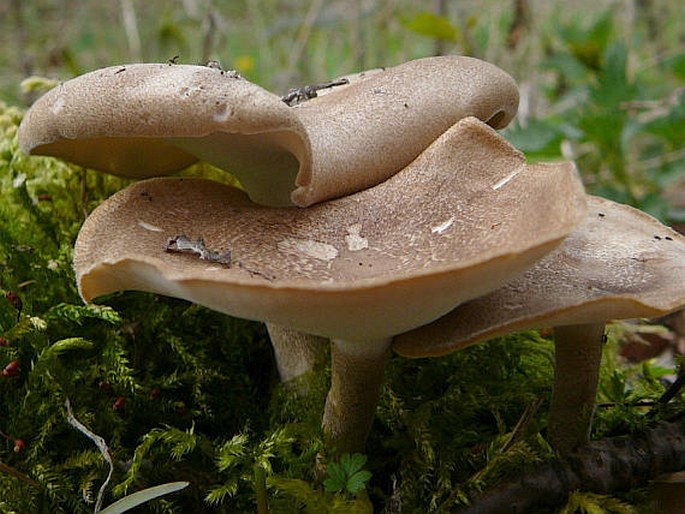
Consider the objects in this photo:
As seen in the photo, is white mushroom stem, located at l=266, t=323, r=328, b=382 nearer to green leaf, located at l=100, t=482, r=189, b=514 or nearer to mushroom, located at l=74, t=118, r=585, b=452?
mushroom, located at l=74, t=118, r=585, b=452

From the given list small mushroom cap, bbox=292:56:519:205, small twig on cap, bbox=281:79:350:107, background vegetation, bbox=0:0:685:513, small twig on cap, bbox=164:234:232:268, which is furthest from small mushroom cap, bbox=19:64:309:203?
background vegetation, bbox=0:0:685:513

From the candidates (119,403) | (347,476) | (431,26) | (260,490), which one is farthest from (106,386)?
(431,26)

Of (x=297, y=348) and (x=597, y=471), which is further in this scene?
(x=297, y=348)

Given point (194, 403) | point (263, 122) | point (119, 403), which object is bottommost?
point (194, 403)

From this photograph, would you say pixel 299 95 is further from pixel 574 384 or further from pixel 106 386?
pixel 574 384

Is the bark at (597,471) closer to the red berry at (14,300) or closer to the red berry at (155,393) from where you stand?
the red berry at (155,393)

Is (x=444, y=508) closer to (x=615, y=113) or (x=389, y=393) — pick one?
(x=389, y=393)
